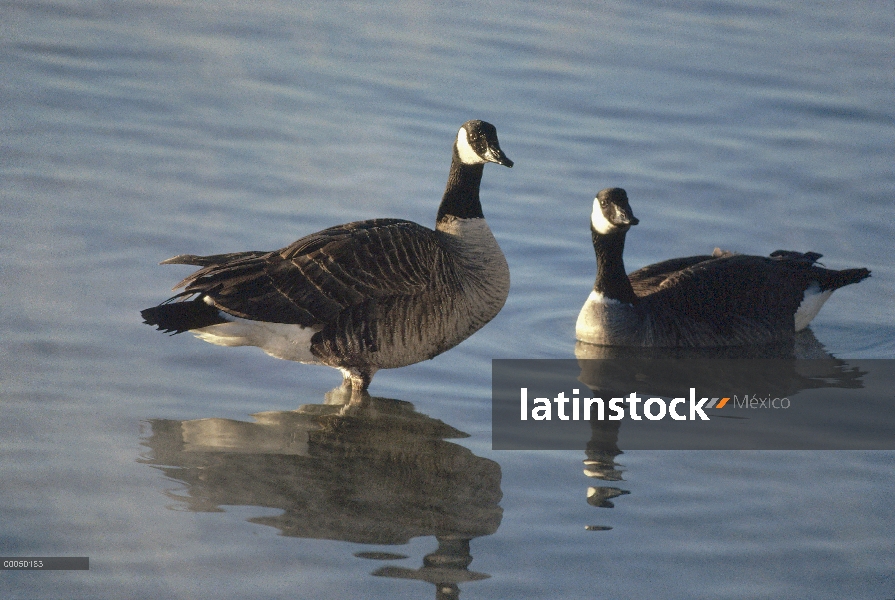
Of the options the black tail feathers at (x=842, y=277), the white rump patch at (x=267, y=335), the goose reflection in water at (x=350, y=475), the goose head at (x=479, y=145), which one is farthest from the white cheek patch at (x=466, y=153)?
the black tail feathers at (x=842, y=277)

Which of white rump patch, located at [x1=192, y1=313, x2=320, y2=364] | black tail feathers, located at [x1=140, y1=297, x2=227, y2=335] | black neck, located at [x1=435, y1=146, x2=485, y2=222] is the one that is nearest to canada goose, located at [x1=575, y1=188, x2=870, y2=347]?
black neck, located at [x1=435, y1=146, x2=485, y2=222]

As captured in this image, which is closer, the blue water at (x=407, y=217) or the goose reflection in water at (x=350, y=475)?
the blue water at (x=407, y=217)

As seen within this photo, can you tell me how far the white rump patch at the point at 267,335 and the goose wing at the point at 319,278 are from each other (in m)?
0.12

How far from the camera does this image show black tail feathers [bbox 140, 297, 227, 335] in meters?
8.02

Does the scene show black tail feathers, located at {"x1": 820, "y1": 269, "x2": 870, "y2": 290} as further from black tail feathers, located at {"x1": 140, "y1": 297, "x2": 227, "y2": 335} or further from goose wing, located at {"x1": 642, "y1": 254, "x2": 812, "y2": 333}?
black tail feathers, located at {"x1": 140, "y1": 297, "x2": 227, "y2": 335}

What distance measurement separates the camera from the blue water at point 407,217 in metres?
6.12

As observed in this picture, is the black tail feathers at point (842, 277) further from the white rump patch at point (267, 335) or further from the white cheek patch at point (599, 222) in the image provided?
the white rump patch at point (267, 335)

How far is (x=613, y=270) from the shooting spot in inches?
392

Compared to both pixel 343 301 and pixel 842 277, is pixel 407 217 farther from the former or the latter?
pixel 842 277

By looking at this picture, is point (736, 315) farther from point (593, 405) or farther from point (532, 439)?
point (532, 439)

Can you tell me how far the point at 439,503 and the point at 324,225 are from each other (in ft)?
16.1

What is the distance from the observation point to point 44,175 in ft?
37.9

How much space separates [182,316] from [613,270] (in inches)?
143

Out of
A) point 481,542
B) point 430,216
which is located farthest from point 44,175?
point 481,542
